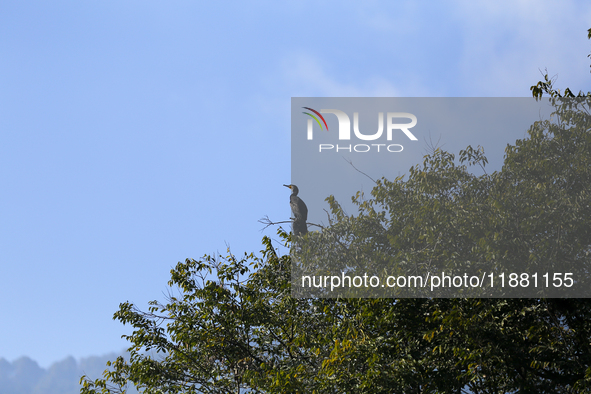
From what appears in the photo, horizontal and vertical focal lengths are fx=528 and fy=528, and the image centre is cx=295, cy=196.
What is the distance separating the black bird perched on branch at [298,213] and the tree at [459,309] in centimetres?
51

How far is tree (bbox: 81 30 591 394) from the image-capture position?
27.4 feet

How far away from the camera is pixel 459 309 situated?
26.3 ft

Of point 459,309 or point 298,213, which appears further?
point 298,213

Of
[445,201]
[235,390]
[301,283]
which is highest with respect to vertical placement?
[445,201]

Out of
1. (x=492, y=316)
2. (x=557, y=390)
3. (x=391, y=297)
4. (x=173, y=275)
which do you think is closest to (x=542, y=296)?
(x=492, y=316)

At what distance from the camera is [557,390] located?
8.84m

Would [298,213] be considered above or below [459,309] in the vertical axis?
above

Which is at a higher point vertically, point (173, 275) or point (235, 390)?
point (173, 275)

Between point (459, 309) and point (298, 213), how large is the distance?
4416 millimetres

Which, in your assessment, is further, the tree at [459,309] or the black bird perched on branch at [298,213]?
the black bird perched on branch at [298,213]

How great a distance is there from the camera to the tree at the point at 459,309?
8.34m

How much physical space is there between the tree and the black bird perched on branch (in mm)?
512

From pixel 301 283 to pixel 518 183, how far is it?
4.62m

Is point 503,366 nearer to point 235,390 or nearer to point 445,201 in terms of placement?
point 445,201
